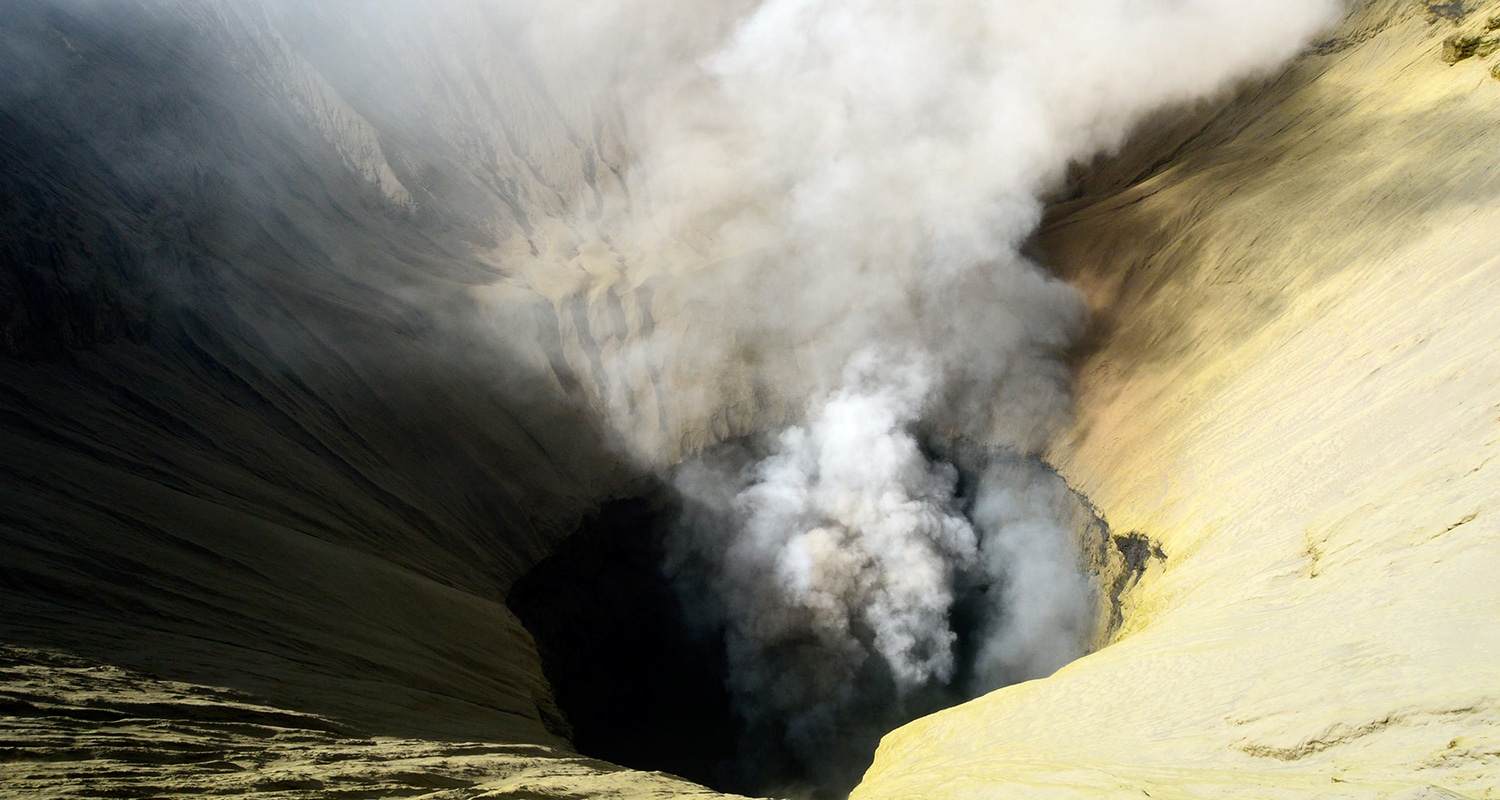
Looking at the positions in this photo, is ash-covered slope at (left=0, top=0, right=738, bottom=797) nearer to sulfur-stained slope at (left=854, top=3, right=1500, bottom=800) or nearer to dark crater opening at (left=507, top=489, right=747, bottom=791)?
dark crater opening at (left=507, top=489, right=747, bottom=791)

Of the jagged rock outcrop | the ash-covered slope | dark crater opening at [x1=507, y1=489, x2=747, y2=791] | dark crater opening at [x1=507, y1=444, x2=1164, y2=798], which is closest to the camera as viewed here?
the jagged rock outcrop

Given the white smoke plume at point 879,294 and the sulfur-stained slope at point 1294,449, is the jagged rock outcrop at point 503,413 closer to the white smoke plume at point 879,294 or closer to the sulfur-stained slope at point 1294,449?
the sulfur-stained slope at point 1294,449

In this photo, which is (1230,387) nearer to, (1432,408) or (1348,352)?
(1348,352)

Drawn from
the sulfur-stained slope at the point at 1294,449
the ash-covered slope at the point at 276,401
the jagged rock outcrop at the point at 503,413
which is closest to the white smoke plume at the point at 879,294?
the jagged rock outcrop at the point at 503,413

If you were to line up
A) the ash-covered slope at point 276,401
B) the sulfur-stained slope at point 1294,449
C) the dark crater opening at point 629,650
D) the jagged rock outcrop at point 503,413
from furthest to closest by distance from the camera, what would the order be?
the dark crater opening at point 629,650
the ash-covered slope at point 276,401
the jagged rock outcrop at point 503,413
the sulfur-stained slope at point 1294,449

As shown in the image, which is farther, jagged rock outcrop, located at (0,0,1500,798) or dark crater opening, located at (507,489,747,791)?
dark crater opening, located at (507,489,747,791)

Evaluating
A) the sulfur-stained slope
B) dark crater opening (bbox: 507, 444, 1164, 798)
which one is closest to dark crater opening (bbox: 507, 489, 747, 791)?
dark crater opening (bbox: 507, 444, 1164, 798)

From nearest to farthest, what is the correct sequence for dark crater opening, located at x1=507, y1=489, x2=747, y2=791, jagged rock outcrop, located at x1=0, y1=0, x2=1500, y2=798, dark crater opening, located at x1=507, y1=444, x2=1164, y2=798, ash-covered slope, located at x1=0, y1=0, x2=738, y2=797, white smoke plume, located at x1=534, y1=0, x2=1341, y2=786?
jagged rock outcrop, located at x1=0, y1=0, x2=1500, y2=798
ash-covered slope, located at x1=0, y1=0, x2=738, y2=797
dark crater opening, located at x1=507, y1=444, x2=1164, y2=798
dark crater opening, located at x1=507, y1=489, x2=747, y2=791
white smoke plume, located at x1=534, y1=0, x2=1341, y2=786
